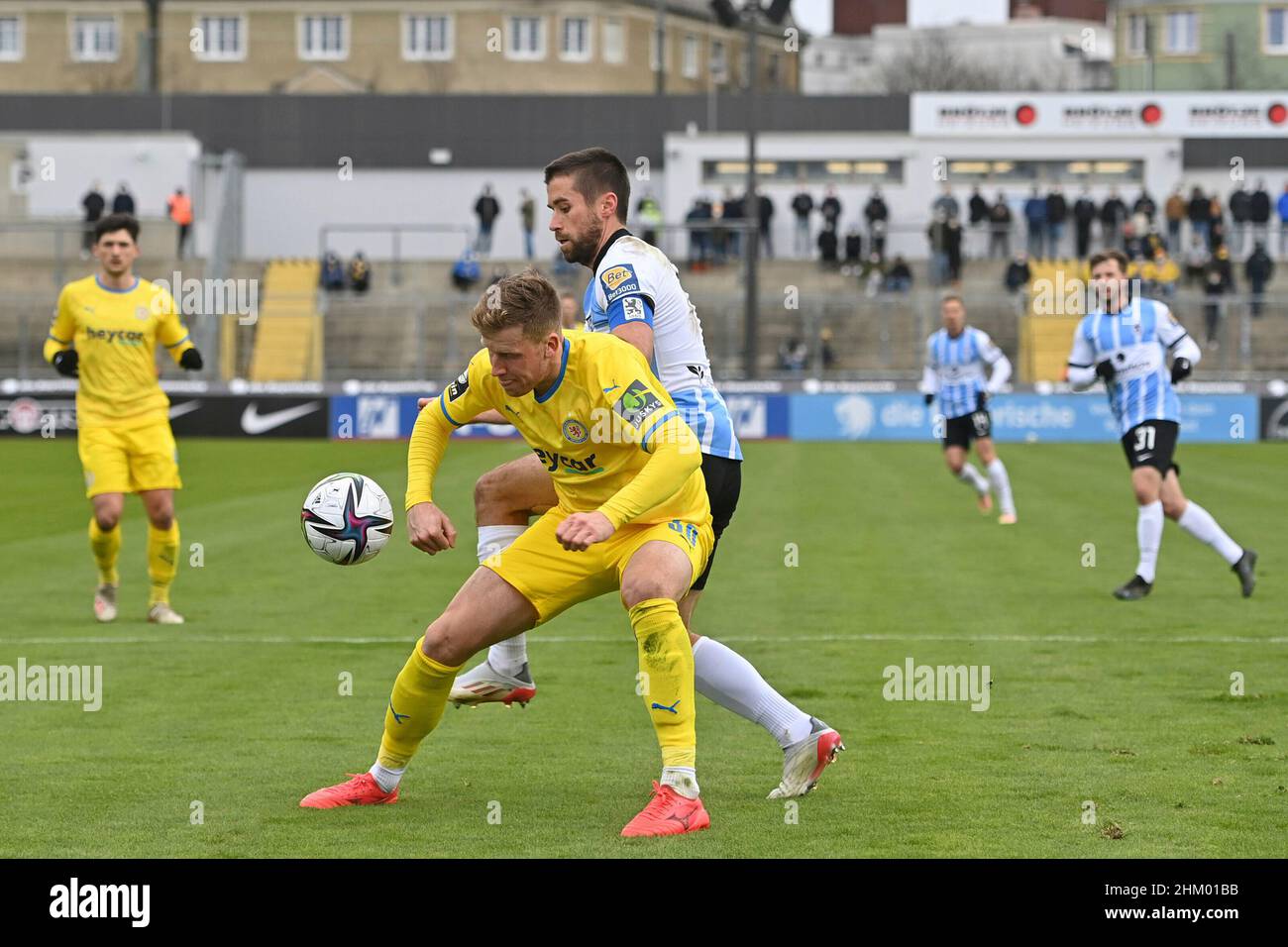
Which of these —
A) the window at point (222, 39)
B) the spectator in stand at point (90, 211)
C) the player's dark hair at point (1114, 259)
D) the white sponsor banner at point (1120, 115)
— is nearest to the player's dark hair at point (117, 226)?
the player's dark hair at point (1114, 259)

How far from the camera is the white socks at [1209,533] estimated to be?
13695 millimetres

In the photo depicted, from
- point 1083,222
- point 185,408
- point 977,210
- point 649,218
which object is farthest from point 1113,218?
point 185,408

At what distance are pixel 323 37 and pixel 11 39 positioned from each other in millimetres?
11734

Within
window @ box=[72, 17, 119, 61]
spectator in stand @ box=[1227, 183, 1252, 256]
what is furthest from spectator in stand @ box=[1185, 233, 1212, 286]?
window @ box=[72, 17, 119, 61]

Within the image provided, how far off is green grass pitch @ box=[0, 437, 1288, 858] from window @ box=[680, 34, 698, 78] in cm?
6581

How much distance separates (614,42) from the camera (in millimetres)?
76188

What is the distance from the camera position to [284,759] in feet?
25.7

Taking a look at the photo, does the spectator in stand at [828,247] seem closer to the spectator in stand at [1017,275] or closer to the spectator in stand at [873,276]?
the spectator in stand at [873,276]

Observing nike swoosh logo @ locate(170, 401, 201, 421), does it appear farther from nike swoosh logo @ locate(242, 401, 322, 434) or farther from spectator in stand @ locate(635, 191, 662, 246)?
spectator in stand @ locate(635, 191, 662, 246)

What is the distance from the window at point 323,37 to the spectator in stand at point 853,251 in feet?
116

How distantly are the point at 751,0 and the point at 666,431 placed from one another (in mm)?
30760

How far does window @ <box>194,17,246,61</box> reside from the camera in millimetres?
73875
